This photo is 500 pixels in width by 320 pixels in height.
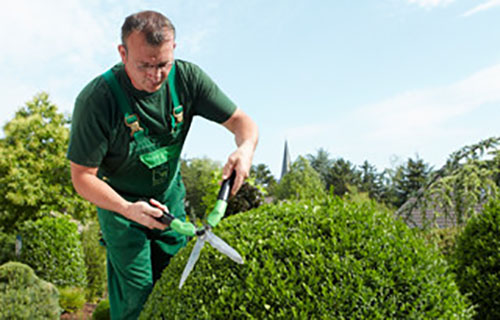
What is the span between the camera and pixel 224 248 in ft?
7.99


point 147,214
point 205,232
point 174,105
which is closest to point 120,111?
point 174,105

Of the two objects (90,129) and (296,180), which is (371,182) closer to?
(296,180)

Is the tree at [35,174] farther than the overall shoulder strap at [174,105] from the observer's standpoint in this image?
Yes

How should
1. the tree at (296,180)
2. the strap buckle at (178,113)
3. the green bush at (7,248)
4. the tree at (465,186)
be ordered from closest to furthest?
the strap buckle at (178,113) < the tree at (465,186) < the green bush at (7,248) < the tree at (296,180)

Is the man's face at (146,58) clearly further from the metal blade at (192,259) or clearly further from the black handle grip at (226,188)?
the metal blade at (192,259)

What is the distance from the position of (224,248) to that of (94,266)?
1199cm

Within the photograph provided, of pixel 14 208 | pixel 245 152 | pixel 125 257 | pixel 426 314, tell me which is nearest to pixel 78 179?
pixel 125 257

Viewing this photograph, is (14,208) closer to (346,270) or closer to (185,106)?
(185,106)

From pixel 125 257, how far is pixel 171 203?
514mm

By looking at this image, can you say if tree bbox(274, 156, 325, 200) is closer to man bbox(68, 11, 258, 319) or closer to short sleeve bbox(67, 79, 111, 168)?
man bbox(68, 11, 258, 319)

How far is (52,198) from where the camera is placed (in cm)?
1391

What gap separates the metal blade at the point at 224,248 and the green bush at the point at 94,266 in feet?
37.4

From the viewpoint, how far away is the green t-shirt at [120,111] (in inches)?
115

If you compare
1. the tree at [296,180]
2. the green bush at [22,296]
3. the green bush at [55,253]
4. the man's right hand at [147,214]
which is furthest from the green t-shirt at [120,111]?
the tree at [296,180]
